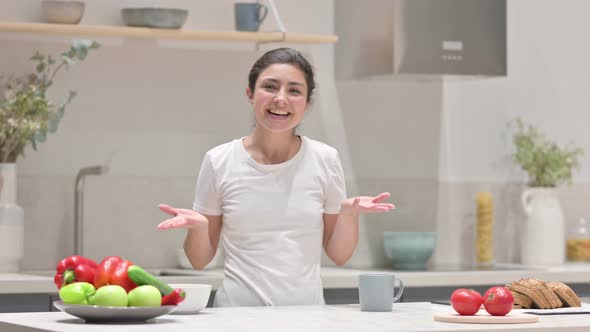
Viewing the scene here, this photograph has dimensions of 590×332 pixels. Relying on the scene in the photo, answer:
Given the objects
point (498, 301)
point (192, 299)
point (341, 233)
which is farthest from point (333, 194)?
point (498, 301)

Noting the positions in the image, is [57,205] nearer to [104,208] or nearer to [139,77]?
[104,208]

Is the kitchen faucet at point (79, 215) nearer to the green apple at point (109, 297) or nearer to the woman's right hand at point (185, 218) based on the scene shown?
the woman's right hand at point (185, 218)

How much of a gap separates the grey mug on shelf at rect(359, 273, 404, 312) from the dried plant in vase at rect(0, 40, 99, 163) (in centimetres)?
181

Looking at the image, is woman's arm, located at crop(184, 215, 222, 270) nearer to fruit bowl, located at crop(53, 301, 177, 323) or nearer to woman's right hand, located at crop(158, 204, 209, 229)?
woman's right hand, located at crop(158, 204, 209, 229)

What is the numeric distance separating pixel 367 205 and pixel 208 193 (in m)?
0.49

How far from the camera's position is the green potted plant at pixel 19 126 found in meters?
4.13

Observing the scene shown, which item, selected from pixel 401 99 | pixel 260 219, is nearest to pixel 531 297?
pixel 260 219

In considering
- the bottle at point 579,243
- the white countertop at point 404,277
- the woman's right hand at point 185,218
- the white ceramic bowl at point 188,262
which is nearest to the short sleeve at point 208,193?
the woman's right hand at point 185,218

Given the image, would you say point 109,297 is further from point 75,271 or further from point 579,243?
point 579,243

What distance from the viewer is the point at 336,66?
4867mm

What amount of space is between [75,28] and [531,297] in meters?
2.20

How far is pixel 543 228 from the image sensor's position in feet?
16.2

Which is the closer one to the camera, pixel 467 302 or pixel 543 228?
pixel 467 302

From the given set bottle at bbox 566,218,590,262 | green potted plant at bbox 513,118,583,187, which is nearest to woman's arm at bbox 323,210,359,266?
green potted plant at bbox 513,118,583,187
